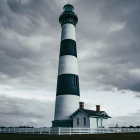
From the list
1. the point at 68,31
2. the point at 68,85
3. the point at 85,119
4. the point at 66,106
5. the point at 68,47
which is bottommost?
the point at 85,119

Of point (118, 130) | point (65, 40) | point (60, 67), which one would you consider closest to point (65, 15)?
point (65, 40)

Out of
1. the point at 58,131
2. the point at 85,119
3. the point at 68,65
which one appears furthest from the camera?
the point at 68,65

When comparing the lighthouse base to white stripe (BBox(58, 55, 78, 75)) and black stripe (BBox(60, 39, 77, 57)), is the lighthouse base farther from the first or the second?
black stripe (BBox(60, 39, 77, 57))

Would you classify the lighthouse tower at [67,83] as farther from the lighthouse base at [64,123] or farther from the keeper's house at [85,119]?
the keeper's house at [85,119]

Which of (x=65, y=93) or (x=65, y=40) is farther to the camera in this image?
(x=65, y=40)

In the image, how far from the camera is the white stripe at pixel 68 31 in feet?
113

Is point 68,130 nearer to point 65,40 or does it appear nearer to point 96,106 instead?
point 96,106

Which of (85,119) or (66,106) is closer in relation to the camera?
(85,119)

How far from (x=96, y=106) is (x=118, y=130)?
5310mm

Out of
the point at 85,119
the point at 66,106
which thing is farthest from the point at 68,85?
the point at 85,119

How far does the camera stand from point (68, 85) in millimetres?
31359

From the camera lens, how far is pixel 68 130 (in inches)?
1041

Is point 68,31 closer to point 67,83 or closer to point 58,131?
point 67,83

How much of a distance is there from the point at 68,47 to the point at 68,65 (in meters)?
3.14
